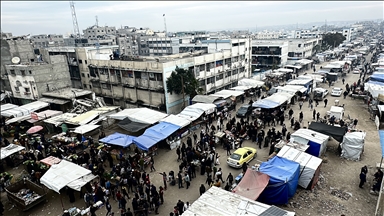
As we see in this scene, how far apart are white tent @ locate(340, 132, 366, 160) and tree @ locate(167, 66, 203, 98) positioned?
15233 mm

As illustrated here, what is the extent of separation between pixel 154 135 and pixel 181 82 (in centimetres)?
985

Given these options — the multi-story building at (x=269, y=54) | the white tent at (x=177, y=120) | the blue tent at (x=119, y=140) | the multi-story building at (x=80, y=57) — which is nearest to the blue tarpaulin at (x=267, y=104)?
the white tent at (x=177, y=120)

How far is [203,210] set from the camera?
9.20m

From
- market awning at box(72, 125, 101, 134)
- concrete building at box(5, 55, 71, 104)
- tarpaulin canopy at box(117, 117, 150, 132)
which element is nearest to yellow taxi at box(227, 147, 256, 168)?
tarpaulin canopy at box(117, 117, 150, 132)

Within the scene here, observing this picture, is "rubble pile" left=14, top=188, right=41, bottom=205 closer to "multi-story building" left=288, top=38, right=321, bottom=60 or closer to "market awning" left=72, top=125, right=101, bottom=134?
"market awning" left=72, top=125, right=101, bottom=134

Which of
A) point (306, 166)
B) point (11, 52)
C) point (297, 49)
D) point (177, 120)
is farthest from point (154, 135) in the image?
point (297, 49)

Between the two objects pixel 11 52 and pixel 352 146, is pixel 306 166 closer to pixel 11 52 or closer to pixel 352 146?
pixel 352 146

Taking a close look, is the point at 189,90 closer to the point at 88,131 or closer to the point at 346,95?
the point at 88,131

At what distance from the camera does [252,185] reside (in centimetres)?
1145

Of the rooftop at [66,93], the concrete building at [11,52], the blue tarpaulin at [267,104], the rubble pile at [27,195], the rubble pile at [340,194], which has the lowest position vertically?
the rubble pile at [340,194]

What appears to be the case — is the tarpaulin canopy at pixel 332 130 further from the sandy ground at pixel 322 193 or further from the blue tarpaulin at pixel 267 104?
the blue tarpaulin at pixel 267 104

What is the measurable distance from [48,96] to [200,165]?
892 inches

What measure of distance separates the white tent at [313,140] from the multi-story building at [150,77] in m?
14.5

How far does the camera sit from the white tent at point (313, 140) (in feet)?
50.1
